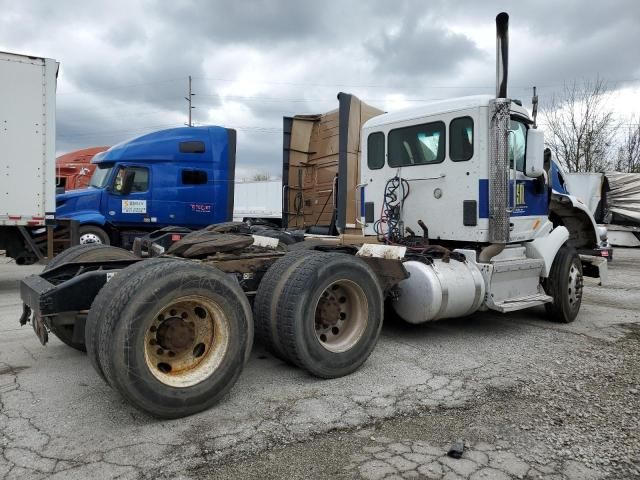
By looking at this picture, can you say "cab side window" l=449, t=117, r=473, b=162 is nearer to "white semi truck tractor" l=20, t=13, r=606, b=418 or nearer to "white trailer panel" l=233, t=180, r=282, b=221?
"white semi truck tractor" l=20, t=13, r=606, b=418

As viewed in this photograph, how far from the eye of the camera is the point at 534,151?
19.6ft

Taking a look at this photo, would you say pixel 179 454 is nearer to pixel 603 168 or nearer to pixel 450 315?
pixel 450 315

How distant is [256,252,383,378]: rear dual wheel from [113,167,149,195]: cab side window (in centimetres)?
843

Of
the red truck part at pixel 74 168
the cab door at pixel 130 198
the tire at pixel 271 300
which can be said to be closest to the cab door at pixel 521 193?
the tire at pixel 271 300

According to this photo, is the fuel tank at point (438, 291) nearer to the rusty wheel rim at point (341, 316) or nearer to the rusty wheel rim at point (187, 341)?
the rusty wheel rim at point (341, 316)

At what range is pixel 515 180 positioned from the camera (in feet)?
19.8

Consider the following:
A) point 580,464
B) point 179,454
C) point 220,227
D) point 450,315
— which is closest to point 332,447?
point 179,454

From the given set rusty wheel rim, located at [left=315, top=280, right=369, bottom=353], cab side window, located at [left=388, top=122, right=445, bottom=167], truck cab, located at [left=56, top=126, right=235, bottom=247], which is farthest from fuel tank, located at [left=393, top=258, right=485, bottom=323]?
truck cab, located at [left=56, top=126, right=235, bottom=247]

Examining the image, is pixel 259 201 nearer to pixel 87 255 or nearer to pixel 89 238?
pixel 89 238

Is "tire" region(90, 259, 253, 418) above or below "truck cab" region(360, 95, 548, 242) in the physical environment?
below

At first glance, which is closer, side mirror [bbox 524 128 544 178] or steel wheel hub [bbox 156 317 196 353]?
steel wheel hub [bbox 156 317 196 353]

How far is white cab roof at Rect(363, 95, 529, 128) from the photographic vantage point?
5.91 meters

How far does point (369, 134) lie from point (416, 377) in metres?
3.72

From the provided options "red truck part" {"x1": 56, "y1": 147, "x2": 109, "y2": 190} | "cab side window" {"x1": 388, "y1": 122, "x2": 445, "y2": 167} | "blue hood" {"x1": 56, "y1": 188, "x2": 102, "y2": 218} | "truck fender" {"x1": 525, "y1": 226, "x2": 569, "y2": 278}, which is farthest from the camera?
"red truck part" {"x1": 56, "y1": 147, "x2": 109, "y2": 190}
